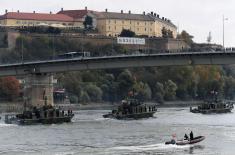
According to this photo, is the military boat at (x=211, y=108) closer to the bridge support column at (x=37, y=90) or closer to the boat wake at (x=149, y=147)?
the bridge support column at (x=37, y=90)

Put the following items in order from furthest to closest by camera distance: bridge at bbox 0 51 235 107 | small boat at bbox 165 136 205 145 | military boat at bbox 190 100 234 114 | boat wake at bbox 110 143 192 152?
military boat at bbox 190 100 234 114 → bridge at bbox 0 51 235 107 → small boat at bbox 165 136 205 145 → boat wake at bbox 110 143 192 152

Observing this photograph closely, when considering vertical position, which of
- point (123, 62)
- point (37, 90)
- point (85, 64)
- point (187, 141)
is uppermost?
point (123, 62)

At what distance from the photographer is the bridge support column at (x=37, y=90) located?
504 ft

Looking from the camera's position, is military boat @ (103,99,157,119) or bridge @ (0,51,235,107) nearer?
bridge @ (0,51,235,107)

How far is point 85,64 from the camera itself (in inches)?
5842

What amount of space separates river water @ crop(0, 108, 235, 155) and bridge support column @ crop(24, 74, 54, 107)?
19432mm

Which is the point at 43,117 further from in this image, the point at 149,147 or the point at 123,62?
the point at 149,147

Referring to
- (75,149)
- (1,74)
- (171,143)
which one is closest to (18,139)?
(75,149)

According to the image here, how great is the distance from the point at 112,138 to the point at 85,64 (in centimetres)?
4719

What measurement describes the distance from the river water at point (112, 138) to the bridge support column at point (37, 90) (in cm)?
1943

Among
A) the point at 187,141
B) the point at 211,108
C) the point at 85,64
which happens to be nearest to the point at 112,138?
the point at 187,141

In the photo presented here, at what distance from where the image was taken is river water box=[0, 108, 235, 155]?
87.1m

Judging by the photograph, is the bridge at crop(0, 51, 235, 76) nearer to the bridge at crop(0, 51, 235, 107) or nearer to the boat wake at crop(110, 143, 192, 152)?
the bridge at crop(0, 51, 235, 107)

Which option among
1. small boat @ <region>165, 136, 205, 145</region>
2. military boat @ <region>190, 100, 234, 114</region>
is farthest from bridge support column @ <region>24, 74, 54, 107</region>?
small boat @ <region>165, 136, 205, 145</region>
